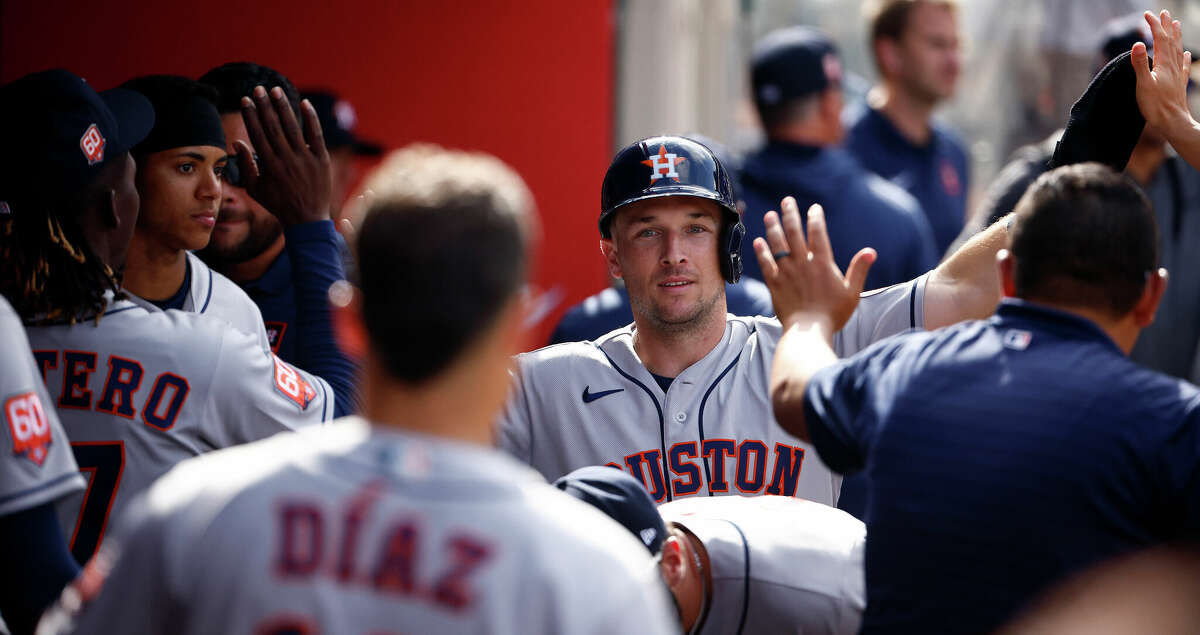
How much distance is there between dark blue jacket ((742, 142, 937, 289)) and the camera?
5.02m

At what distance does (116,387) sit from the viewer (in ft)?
7.70

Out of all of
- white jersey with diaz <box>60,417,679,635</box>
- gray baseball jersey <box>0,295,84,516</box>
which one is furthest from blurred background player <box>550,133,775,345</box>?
white jersey with diaz <box>60,417,679,635</box>

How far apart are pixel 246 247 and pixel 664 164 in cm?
125

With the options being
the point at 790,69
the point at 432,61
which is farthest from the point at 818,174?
the point at 432,61

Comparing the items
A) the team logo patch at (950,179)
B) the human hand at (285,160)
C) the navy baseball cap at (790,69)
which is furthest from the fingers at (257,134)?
the team logo patch at (950,179)

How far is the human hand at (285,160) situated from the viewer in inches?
115

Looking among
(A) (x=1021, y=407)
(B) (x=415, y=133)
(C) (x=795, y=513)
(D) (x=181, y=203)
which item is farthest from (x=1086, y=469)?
(B) (x=415, y=133)

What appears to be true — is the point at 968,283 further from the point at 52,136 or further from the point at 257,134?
the point at 52,136

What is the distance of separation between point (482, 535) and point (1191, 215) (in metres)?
4.36

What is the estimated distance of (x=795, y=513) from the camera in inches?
101

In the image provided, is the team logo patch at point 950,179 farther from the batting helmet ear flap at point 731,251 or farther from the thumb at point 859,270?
the thumb at point 859,270

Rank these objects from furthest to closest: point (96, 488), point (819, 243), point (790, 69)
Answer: point (790, 69) < point (96, 488) < point (819, 243)

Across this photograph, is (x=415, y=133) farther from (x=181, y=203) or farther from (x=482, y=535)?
(x=482, y=535)

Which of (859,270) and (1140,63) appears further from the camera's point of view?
(1140,63)
